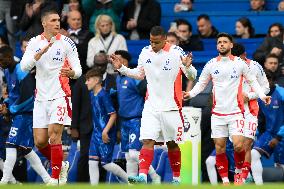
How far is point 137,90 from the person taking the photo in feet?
68.9

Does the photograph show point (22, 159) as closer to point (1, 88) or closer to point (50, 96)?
point (1, 88)

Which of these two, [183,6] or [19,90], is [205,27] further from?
[19,90]

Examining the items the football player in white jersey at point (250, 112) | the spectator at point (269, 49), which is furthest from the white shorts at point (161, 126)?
the spectator at point (269, 49)

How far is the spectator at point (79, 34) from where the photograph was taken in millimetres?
23547

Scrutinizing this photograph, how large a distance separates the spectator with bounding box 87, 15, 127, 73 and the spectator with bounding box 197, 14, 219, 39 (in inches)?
59.4

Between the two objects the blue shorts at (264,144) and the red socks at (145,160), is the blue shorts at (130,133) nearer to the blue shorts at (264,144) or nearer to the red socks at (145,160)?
the blue shorts at (264,144)

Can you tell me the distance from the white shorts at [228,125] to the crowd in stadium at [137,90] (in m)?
0.01

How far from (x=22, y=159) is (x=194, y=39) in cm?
392

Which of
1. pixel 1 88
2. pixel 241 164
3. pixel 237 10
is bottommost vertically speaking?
pixel 241 164

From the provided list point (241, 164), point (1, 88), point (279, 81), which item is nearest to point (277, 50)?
point (279, 81)

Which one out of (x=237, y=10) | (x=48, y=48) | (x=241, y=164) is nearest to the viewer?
(x=48, y=48)

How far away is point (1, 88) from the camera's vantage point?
21703 millimetres

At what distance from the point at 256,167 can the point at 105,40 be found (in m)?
3.99

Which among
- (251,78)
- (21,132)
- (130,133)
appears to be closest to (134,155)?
(130,133)
